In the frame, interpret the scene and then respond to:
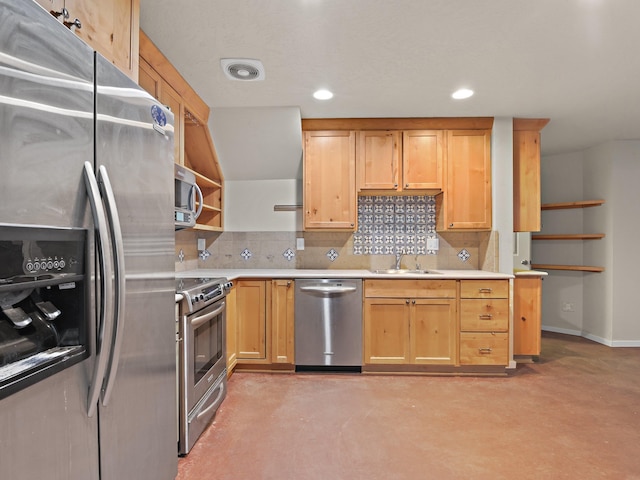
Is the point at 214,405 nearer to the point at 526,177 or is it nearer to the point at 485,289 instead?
the point at 485,289

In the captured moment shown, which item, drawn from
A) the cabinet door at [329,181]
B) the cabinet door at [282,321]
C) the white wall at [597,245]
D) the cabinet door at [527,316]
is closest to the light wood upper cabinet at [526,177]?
the cabinet door at [527,316]

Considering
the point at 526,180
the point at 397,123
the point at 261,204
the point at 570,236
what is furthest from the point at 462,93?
the point at 570,236

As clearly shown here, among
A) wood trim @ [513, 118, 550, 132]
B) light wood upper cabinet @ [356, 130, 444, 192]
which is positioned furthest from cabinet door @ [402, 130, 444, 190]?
wood trim @ [513, 118, 550, 132]

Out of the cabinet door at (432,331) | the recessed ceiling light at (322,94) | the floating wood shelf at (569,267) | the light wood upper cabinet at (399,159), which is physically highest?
the recessed ceiling light at (322,94)

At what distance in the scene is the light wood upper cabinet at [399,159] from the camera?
337 centimetres

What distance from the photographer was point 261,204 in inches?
150

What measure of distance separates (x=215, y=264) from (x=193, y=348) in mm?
1929

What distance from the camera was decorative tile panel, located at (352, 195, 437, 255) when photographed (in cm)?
372

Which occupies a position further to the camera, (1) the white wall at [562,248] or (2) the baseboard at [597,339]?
(1) the white wall at [562,248]

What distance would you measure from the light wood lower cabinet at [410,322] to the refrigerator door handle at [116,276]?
2.36 m

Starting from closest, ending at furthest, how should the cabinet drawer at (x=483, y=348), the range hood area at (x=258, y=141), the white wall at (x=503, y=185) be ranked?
the cabinet drawer at (x=483, y=348) → the range hood area at (x=258, y=141) → the white wall at (x=503, y=185)

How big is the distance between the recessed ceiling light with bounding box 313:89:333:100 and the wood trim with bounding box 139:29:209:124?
1.00 meters

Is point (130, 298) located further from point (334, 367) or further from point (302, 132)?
point (302, 132)

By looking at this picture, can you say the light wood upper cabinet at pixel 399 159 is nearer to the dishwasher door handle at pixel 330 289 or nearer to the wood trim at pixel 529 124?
the wood trim at pixel 529 124
